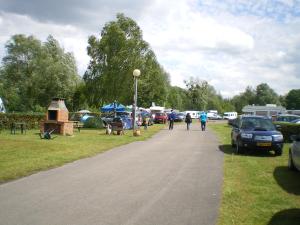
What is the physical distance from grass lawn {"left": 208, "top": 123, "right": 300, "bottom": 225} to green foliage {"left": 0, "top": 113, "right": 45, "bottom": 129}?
22072 mm

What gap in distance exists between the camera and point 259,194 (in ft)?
29.5

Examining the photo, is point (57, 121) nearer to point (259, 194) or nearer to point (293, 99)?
point (259, 194)

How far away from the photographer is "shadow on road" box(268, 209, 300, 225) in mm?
6772

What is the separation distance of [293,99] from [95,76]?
105 m

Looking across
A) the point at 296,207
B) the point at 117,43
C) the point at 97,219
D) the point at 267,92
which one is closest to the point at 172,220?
the point at 97,219

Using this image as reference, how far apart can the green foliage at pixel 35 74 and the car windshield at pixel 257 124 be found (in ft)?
151

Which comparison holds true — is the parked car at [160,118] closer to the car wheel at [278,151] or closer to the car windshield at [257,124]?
the car windshield at [257,124]

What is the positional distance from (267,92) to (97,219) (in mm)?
140552

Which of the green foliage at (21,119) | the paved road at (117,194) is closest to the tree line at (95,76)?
the green foliage at (21,119)

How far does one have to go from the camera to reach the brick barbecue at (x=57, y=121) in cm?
2723

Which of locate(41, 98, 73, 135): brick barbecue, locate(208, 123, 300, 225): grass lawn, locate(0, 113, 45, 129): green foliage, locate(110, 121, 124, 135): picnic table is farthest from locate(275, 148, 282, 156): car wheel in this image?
locate(0, 113, 45, 129): green foliage

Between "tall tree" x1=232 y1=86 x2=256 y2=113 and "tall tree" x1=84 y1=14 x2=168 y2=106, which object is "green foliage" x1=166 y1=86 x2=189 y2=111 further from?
"tall tree" x1=84 y1=14 x2=168 y2=106

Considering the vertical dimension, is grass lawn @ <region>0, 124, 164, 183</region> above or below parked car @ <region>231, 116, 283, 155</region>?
below

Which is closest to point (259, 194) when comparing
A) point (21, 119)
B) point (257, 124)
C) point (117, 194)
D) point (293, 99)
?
point (117, 194)
